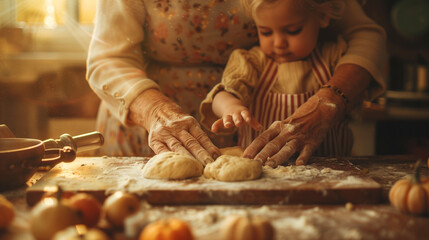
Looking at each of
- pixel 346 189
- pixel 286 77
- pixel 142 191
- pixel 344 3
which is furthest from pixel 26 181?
pixel 344 3

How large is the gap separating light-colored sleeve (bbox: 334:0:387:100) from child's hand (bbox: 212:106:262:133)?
548 millimetres

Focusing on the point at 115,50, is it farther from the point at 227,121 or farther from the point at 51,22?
the point at 51,22

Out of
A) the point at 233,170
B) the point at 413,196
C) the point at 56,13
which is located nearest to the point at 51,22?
the point at 56,13

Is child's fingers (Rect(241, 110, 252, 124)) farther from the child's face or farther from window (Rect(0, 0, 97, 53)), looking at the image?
window (Rect(0, 0, 97, 53))

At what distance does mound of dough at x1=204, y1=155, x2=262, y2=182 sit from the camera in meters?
1.09

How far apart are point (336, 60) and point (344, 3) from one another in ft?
0.78

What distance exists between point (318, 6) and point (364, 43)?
0.90 feet

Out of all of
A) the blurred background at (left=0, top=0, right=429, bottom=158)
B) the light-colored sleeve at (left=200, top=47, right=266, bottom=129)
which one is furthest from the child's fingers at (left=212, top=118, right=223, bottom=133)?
the blurred background at (left=0, top=0, right=429, bottom=158)

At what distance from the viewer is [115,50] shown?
158 cm

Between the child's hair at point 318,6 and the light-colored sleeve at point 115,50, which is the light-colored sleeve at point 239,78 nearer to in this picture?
the child's hair at point 318,6

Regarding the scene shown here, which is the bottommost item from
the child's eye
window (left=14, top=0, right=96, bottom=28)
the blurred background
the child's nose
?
the blurred background

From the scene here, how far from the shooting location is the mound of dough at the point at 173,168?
1110mm

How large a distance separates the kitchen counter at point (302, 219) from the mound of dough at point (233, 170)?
11 cm

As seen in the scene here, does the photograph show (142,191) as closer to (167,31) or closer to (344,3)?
(167,31)
